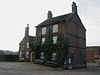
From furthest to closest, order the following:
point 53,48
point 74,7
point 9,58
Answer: point 9,58 < point 74,7 < point 53,48

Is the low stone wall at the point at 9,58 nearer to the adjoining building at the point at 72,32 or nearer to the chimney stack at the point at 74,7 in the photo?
the adjoining building at the point at 72,32

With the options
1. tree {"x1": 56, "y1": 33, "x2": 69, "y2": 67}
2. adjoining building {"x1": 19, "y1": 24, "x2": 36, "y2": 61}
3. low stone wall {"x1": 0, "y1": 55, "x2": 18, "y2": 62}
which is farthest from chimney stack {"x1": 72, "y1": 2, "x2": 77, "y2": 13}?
low stone wall {"x1": 0, "y1": 55, "x2": 18, "y2": 62}

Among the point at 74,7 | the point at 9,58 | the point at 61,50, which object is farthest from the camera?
A: the point at 9,58

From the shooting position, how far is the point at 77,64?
3416 cm

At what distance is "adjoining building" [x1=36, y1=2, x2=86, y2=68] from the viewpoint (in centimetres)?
3241

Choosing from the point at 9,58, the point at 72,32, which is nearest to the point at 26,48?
the point at 9,58

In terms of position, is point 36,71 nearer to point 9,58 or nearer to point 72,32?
point 72,32

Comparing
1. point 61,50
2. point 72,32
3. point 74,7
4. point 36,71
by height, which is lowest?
point 36,71

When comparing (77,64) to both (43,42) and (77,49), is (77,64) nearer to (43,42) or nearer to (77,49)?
(77,49)

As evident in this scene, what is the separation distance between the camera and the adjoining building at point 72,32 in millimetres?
32406

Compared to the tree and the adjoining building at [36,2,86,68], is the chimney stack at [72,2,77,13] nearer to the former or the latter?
the adjoining building at [36,2,86,68]

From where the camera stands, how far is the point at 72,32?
34062mm

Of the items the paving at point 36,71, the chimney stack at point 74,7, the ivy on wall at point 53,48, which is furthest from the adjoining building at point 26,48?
the paving at point 36,71

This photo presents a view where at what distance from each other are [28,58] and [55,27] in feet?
55.9
